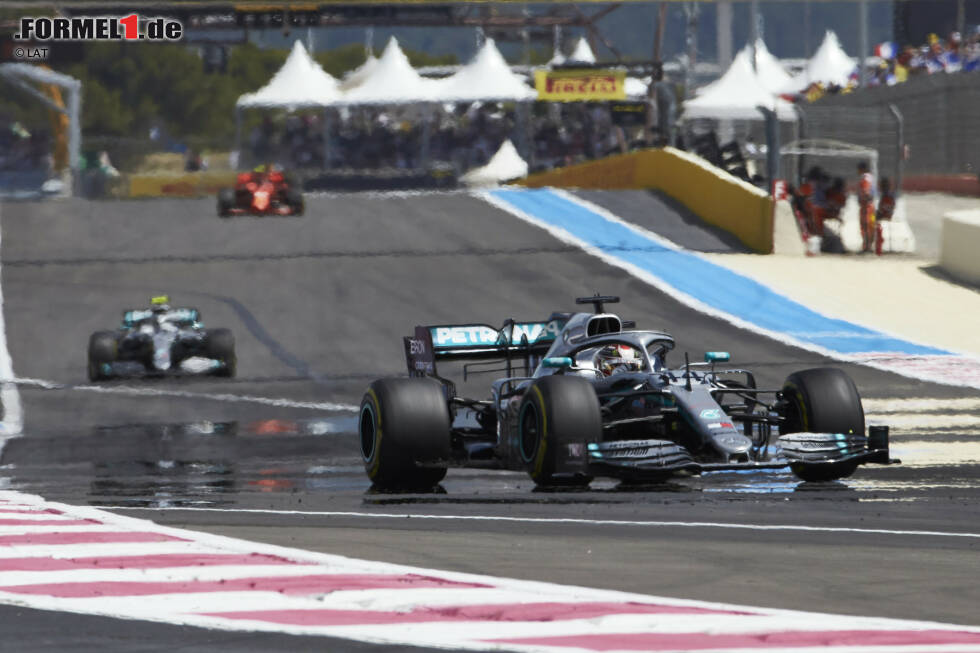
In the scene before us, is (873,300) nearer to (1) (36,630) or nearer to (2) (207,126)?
(1) (36,630)

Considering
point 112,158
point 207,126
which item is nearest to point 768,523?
point 112,158

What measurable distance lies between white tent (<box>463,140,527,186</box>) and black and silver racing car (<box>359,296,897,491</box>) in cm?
4247

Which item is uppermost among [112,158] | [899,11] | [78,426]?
[899,11]

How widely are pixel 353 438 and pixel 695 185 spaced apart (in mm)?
22100

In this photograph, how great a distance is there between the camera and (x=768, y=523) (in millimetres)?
10367

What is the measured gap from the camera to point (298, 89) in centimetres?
5547

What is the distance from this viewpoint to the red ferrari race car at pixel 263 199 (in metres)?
37.7

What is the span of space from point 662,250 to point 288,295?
8250 mm

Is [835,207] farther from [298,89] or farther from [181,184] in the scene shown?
[298,89]

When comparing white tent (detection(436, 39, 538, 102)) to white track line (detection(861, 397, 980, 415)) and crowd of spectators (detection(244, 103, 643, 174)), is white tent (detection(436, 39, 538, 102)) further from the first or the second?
white track line (detection(861, 397, 980, 415))

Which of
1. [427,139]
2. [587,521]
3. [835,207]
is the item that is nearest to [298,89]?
[427,139]

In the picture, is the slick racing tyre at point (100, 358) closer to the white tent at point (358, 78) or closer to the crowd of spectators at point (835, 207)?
the crowd of spectators at point (835, 207)

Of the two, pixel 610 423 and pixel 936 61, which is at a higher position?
pixel 936 61

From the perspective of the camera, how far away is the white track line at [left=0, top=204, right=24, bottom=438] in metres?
18.4
